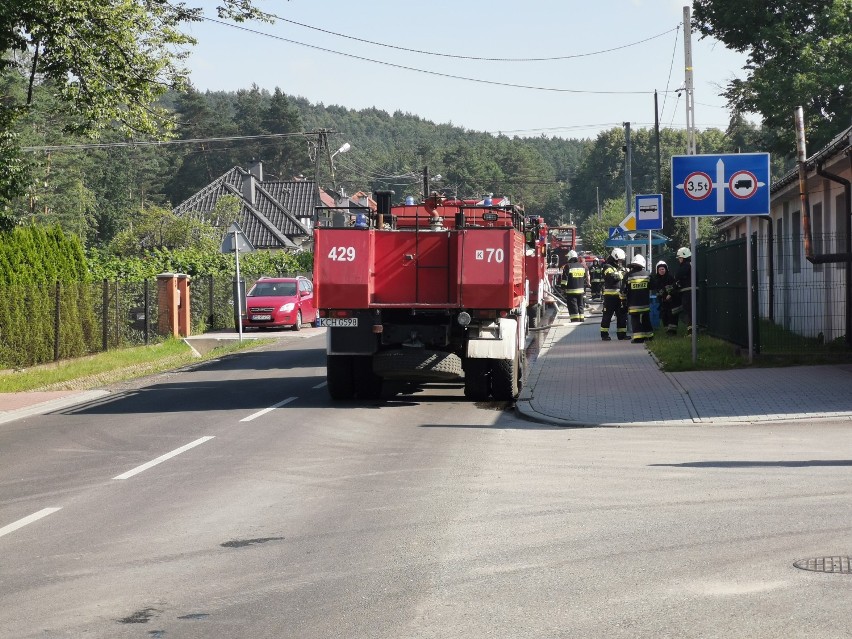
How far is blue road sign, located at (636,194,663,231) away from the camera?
2714cm

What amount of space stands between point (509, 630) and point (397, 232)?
10998mm

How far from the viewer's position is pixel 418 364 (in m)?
16.0

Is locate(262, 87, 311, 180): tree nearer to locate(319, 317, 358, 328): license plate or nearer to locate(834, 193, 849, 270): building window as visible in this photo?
locate(834, 193, 849, 270): building window

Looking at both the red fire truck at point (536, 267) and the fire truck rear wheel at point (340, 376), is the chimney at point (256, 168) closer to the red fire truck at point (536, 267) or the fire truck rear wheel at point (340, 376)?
the red fire truck at point (536, 267)

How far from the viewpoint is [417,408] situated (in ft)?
53.2

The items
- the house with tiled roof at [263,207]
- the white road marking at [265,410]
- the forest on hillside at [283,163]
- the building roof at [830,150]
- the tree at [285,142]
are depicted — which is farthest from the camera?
the tree at [285,142]

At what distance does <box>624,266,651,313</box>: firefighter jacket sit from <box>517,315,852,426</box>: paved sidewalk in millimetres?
2889

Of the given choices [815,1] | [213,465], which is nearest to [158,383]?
[213,465]

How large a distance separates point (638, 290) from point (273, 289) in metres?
18.0

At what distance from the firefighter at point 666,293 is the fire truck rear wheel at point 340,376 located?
1146 centimetres

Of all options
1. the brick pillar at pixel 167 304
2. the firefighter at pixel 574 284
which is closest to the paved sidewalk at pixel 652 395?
the firefighter at pixel 574 284

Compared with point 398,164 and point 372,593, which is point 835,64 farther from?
point 398,164

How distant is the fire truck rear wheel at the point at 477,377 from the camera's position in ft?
54.3

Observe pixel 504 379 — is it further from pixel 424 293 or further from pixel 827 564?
pixel 827 564
